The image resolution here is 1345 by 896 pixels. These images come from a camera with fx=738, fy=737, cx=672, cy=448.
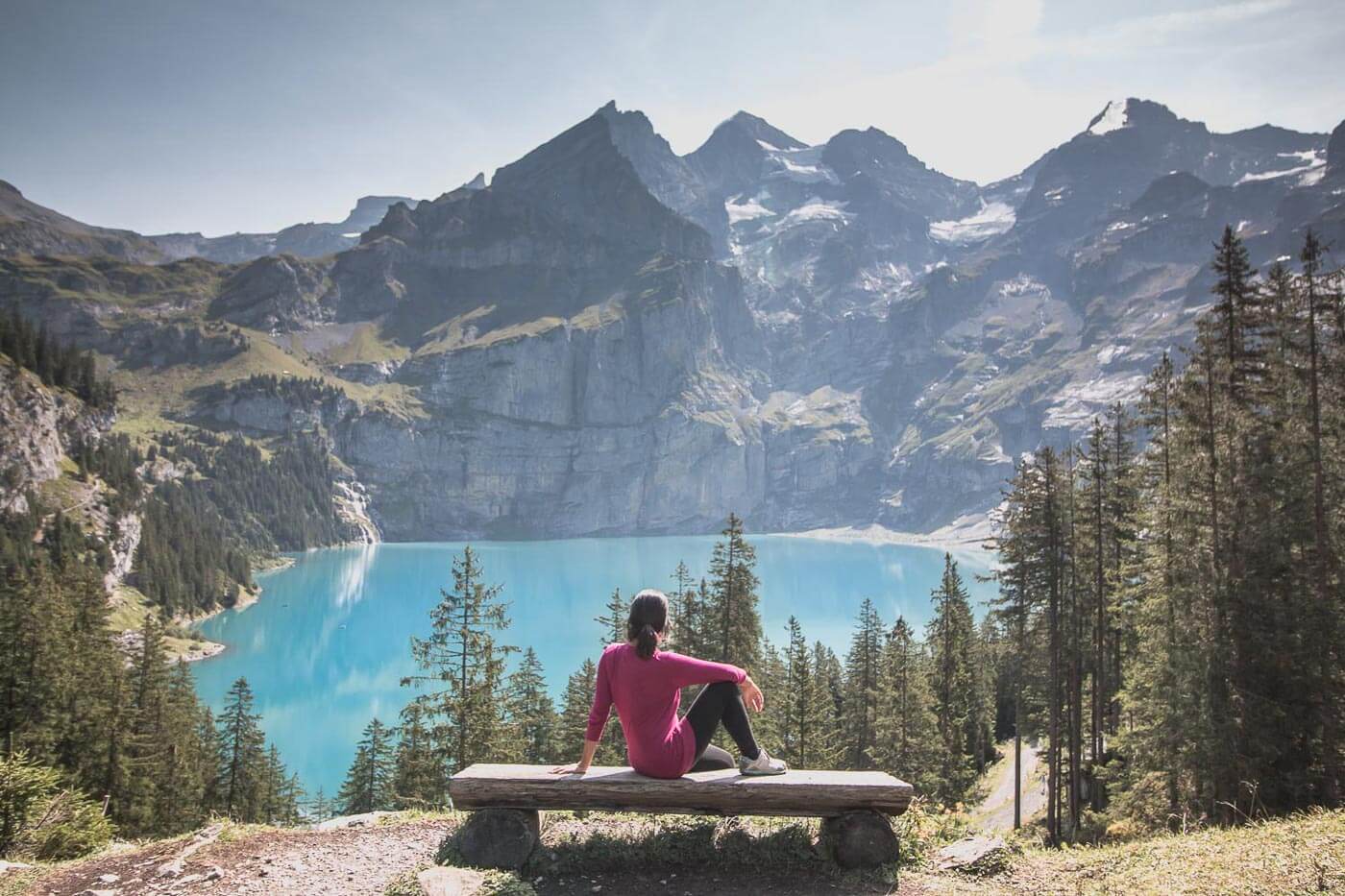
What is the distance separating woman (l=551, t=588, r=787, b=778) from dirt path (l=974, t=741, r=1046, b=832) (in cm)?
2917

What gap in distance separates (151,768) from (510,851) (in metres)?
28.6

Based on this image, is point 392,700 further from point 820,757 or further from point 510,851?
point 510,851

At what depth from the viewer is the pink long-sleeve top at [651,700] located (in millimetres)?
6512

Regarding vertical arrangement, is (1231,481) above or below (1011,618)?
above

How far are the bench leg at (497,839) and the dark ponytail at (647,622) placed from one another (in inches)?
87.9

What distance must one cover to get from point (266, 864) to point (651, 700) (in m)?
4.66

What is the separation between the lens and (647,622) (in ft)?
21.6

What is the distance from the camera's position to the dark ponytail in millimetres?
6500

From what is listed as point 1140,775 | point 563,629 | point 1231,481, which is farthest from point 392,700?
point 1231,481

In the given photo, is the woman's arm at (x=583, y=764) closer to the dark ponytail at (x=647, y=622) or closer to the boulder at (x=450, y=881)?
the dark ponytail at (x=647, y=622)

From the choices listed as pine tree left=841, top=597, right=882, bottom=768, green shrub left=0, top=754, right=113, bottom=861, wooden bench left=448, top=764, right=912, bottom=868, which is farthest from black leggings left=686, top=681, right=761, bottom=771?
pine tree left=841, top=597, right=882, bottom=768

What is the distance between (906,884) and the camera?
669 cm

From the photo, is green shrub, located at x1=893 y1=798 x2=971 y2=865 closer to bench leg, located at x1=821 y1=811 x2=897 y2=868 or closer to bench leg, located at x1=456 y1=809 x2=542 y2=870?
bench leg, located at x1=821 y1=811 x2=897 y2=868

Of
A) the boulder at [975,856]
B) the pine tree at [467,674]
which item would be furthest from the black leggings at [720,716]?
the pine tree at [467,674]
